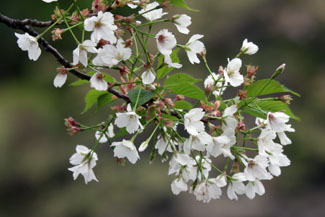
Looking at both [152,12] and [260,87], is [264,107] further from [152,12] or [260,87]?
[152,12]

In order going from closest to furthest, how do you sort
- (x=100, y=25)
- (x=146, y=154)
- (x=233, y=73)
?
(x=100, y=25) < (x=233, y=73) < (x=146, y=154)

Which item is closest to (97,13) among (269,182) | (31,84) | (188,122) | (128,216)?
(188,122)

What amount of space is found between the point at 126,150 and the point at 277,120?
0.21 m

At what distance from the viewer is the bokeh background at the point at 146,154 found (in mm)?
4180

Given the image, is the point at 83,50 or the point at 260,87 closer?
the point at 83,50

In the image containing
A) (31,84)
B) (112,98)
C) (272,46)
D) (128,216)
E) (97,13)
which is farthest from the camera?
(31,84)

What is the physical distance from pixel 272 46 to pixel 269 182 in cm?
139

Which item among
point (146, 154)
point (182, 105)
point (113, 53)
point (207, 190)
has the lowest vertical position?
point (146, 154)

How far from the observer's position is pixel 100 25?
583 mm

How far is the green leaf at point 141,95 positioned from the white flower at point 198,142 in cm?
8

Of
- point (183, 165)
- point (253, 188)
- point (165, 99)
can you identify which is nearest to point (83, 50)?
point (165, 99)

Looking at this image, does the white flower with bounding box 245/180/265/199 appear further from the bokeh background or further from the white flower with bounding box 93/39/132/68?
the bokeh background

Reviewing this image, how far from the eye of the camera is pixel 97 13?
Answer: 0.62 meters

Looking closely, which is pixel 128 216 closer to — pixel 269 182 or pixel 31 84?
pixel 269 182
